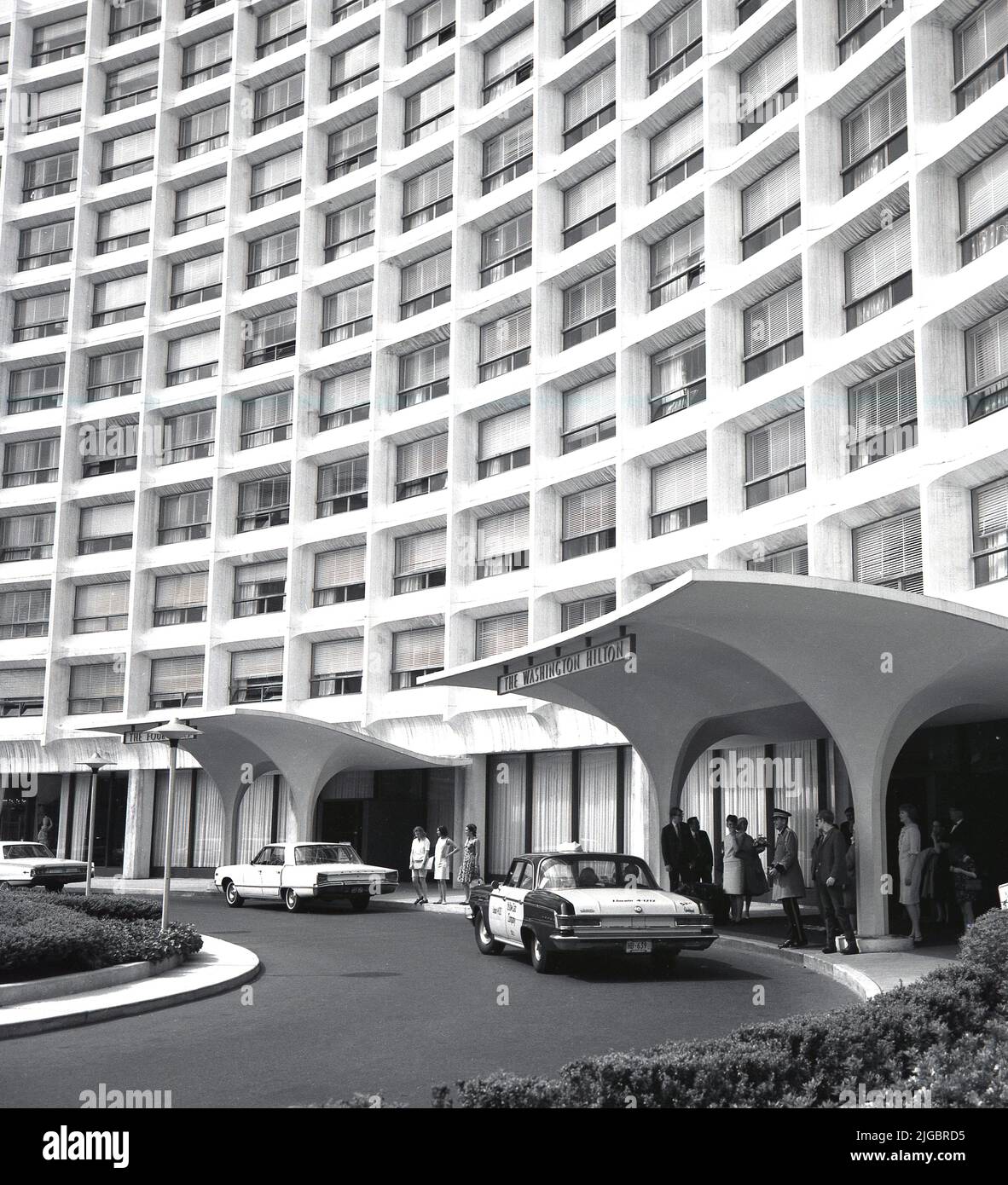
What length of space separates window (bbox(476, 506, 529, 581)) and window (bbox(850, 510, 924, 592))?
11.1m

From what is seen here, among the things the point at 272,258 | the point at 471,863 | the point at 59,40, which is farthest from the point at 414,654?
the point at 59,40

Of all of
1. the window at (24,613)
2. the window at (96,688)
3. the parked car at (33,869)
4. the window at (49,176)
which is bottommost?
the parked car at (33,869)

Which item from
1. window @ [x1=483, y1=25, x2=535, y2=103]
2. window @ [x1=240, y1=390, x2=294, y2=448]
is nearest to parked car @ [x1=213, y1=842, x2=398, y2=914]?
window @ [x1=240, y1=390, x2=294, y2=448]

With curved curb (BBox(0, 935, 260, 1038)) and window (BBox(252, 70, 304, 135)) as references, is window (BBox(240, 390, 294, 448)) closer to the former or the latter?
window (BBox(252, 70, 304, 135))

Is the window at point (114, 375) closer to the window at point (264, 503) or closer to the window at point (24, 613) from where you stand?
the window at point (264, 503)

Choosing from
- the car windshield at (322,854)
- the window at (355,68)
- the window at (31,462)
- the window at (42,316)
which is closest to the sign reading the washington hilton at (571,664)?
the car windshield at (322,854)

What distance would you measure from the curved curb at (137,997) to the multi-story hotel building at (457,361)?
12073 millimetres

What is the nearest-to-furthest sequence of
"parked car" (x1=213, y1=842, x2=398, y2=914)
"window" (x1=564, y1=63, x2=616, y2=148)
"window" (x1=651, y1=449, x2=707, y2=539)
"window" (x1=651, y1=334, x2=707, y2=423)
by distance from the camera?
1. "parked car" (x1=213, y1=842, x2=398, y2=914)
2. "window" (x1=651, y1=449, x2=707, y2=539)
3. "window" (x1=651, y1=334, x2=707, y2=423)
4. "window" (x1=564, y1=63, x2=616, y2=148)

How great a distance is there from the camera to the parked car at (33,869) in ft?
94.5

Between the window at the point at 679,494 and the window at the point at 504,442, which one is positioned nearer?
the window at the point at 679,494

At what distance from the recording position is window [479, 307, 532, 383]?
115 ft

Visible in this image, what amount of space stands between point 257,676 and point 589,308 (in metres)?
15.5
